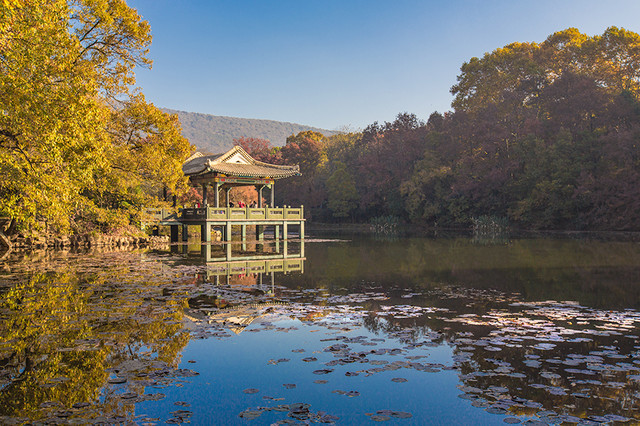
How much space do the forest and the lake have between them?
30.4 m

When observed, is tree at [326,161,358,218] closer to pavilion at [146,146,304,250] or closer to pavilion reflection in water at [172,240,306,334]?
pavilion at [146,146,304,250]

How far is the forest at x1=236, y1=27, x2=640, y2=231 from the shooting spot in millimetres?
36844

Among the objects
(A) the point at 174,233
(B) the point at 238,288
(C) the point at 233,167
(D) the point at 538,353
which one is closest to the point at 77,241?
(A) the point at 174,233

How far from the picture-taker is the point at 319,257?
1764 centimetres

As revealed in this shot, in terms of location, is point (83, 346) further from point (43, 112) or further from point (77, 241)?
point (77, 241)

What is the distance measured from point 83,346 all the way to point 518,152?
41674 millimetres

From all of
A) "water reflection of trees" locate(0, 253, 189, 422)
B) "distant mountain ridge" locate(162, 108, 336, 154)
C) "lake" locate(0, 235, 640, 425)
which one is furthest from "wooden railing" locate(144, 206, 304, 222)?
"distant mountain ridge" locate(162, 108, 336, 154)

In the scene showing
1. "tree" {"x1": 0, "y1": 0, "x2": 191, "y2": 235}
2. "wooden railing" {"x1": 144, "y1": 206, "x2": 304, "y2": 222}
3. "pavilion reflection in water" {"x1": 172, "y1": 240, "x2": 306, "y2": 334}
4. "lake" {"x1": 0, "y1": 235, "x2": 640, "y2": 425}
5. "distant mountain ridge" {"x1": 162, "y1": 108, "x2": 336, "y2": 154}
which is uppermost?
"distant mountain ridge" {"x1": 162, "y1": 108, "x2": 336, "y2": 154}

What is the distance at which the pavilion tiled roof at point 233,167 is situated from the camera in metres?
25.5

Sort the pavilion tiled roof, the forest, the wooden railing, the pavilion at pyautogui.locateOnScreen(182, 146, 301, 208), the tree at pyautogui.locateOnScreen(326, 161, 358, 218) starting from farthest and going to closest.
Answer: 1. the tree at pyautogui.locateOnScreen(326, 161, 358, 218)
2. the forest
3. the pavilion at pyautogui.locateOnScreen(182, 146, 301, 208)
4. the pavilion tiled roof
5. the wooden railing

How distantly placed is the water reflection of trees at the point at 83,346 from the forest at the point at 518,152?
117ft

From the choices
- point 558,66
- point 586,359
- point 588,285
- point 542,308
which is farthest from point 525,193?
point 586,359

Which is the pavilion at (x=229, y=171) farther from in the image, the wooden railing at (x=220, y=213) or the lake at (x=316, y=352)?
the lake at (x=316, y=352)

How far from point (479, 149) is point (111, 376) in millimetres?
46428
